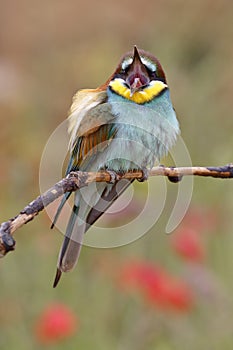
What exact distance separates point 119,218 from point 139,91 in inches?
21.8

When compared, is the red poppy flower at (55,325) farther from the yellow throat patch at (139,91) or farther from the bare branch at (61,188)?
the yellow throat patch at (139,91)

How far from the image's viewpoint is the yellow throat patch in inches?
74.1

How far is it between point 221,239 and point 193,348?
1.20 ft

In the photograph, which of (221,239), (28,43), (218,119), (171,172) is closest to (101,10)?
(28,43)

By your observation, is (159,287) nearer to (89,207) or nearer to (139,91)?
(89,207)

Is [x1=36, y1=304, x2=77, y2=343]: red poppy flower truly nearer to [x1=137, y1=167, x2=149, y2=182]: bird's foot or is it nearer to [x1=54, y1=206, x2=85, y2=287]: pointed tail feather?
[x1=54, y1=206, x2=85, y2=287]: pointed tail feather

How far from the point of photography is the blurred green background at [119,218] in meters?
2.41

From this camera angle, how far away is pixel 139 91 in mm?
1893

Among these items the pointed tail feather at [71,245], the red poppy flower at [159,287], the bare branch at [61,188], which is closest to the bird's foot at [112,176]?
the bare branch at [61,188]

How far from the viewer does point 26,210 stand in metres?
1.16

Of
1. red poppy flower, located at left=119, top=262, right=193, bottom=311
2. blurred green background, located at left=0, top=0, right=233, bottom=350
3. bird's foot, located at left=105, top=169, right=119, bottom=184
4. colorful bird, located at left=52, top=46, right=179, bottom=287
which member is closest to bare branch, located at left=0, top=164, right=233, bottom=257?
bird's foot, located at left=105, top=169, right=119, bottom=184

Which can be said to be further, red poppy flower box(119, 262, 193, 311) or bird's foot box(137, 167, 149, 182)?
red poppy flower box(119, 262, 193, 311)

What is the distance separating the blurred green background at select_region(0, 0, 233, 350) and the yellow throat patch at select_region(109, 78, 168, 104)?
54 cm

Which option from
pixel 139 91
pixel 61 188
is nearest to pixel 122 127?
pixel 139 91
